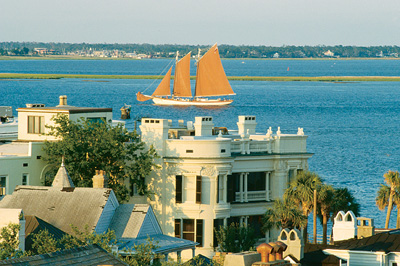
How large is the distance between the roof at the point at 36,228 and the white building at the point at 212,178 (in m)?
11.5

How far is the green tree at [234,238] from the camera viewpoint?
47.1m

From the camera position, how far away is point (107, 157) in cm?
5091

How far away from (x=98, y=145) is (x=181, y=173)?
429 centimetres

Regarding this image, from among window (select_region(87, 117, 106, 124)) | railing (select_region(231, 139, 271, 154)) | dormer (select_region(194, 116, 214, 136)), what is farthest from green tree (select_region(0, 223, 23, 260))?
window (select_region(87, 117, 106, 124))

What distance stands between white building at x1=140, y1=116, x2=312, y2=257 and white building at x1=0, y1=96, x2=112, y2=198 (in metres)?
5.21

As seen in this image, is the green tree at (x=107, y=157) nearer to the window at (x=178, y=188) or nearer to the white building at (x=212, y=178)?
the white building at (x=212, y=178)

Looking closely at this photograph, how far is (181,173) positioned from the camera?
164 ft

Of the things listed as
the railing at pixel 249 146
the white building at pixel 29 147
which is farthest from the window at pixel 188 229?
the white building at pixel 29 147

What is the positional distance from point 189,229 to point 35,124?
10.9 metres

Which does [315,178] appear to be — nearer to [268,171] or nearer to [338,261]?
[268,171]

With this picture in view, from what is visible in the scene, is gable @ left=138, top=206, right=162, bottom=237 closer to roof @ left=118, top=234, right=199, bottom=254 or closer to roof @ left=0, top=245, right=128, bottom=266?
roof @ left=118, top=234, right=199, bottom=254

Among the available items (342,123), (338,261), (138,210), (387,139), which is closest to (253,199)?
(138,210)

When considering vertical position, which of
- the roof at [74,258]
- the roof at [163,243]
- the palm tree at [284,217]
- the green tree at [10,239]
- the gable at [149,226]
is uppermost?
the roof at [74,258]

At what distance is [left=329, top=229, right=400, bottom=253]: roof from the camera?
107ft
